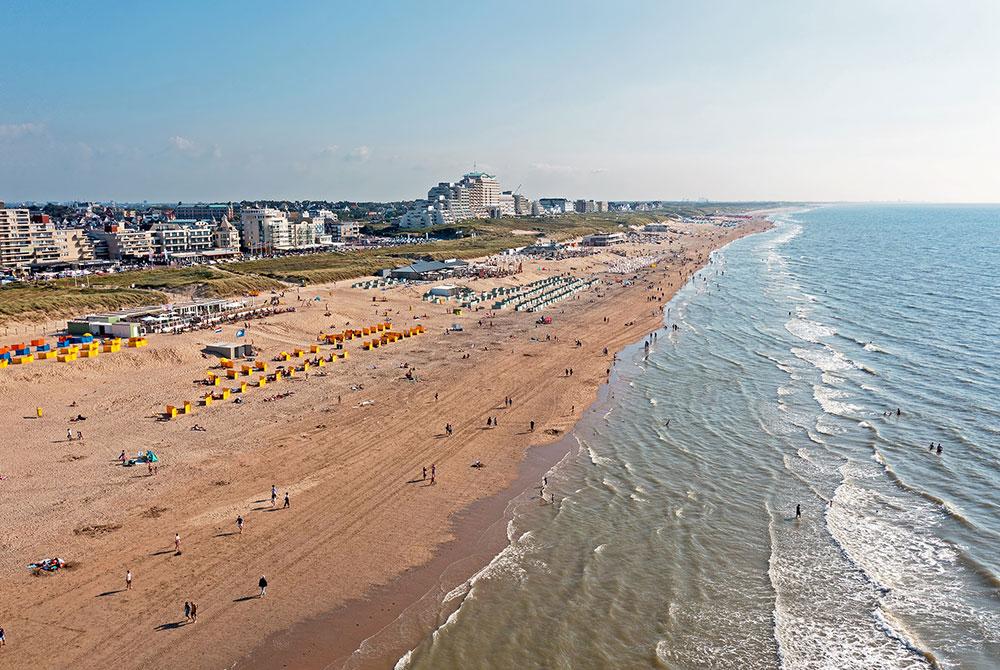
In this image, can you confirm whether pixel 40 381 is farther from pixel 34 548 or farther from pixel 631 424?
pixel 631 424

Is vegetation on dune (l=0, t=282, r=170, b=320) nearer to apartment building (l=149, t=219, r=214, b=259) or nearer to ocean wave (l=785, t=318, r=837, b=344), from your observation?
apartment building (l=149, t=219, r=214, b=259)

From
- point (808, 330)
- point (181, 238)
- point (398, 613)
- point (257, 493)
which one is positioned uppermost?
point (181, 238)

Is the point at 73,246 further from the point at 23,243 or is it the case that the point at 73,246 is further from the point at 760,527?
the point at 760,527

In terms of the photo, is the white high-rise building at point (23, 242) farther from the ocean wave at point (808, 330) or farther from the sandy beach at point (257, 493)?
the ocean wave at point (808, 330)

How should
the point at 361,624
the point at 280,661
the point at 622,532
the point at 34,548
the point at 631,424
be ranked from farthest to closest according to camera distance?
the point at 631,424 < the point at 622,532 < the point at 34,548 < the point at 361,624 < the point at 280,661

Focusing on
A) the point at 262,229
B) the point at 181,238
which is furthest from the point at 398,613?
the point at 262,229

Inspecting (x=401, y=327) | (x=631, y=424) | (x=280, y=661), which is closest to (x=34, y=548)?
(x=280, y=661)
